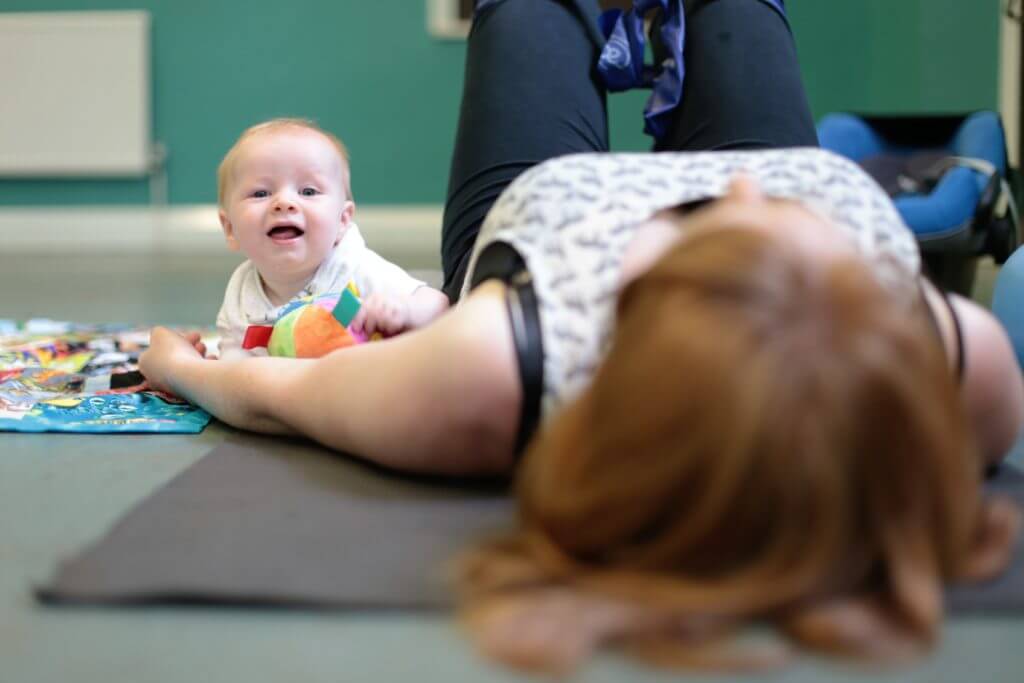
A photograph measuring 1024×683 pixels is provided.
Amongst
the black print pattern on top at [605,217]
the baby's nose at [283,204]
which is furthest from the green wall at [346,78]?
the black print pattern on top at [605,217]

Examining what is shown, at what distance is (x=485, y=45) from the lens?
5.35 feet

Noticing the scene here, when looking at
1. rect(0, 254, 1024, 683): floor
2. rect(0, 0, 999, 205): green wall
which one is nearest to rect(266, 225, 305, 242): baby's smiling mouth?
rect(0, 254, 1024, 683): floor

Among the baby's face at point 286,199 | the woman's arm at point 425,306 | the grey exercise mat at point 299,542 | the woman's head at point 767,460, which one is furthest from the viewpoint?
the baby's face at point 286,199

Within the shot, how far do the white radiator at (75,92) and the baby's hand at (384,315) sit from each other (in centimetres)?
411

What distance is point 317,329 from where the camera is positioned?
4.79ft

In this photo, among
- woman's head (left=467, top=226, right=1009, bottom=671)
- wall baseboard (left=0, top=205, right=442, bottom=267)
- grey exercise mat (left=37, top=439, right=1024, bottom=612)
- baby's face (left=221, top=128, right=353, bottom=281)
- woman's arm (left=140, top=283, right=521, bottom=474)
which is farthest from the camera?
wall baseboard (left=0, top=205, right=442, bottom=267)

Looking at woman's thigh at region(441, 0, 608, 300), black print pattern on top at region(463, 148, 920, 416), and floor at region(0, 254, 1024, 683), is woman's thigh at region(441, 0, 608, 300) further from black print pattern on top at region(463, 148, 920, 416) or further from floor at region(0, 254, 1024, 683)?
floor at region(0, 254, 1024, 683)

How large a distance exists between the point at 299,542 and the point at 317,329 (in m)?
0.60

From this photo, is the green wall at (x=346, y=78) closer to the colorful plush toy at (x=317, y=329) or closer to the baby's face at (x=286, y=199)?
the baby's face at (x=286, y=199)

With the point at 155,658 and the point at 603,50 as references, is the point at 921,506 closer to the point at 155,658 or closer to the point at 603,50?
the point at 155,658

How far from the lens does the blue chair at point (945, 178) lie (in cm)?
276

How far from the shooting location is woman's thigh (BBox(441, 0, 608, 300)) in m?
1.54

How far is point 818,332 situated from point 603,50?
3.57ft

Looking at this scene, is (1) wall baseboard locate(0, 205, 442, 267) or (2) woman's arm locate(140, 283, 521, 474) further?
(1) wall baseboard locate(0, 205, 442, 267)
